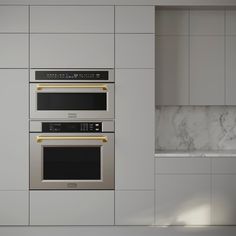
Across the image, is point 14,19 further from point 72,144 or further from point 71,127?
point 72,144

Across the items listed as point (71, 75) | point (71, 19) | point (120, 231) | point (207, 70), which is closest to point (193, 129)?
point (207, 70)

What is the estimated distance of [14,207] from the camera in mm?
4348

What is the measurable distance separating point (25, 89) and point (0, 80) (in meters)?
0.23

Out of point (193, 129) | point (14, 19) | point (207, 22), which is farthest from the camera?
point (193, 129)

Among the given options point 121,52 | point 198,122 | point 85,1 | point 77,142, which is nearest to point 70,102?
point 77,142

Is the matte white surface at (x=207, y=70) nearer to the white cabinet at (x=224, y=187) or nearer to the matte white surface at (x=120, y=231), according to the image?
the white cabinet at (x=224, y=187)

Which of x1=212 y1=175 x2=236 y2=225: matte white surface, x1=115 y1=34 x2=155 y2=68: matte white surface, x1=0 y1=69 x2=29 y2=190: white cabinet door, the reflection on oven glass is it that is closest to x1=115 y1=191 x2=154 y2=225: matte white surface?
the reflection on oven glass

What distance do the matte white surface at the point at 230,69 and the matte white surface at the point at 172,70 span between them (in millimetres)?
380

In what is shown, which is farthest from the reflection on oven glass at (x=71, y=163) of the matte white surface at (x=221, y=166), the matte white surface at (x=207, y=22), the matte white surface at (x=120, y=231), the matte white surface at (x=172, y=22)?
the matte white surface at (x=207, y=22)

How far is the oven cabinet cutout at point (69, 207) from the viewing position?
14.3ft

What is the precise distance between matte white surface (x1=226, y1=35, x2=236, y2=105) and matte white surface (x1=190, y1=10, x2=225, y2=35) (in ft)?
0.42

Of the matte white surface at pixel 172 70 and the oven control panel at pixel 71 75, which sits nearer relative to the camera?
the oven control panel at pixel 71 75

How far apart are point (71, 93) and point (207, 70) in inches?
51.9

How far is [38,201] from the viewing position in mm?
4348
